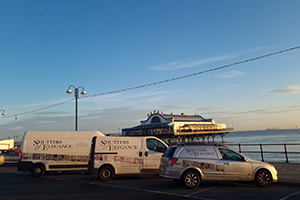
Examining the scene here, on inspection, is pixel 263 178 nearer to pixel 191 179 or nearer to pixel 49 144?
pixel 191 179

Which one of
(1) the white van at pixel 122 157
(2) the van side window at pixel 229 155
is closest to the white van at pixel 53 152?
(1) the white van at pixel 122 157

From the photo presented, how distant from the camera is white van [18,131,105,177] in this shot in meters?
12.9

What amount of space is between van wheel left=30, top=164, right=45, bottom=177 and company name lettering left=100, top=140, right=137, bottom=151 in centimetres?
419

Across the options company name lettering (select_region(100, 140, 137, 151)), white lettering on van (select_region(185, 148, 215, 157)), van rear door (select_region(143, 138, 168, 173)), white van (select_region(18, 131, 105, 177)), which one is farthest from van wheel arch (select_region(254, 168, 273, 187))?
white van (select_region(18, 131, 105, 177))

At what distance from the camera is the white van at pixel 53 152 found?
42.2 feet

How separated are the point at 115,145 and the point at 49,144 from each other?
4285 millimetres

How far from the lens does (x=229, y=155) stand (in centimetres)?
945

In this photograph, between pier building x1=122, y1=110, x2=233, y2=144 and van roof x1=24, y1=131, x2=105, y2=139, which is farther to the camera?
pier building x1=122, y1=110, x2=233, y2=144

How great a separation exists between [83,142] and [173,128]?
62.1m

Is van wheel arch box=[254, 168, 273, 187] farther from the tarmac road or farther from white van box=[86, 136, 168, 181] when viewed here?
white van box=[86, 136, 168, 181]

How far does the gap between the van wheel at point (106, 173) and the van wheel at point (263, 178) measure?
6336 mm

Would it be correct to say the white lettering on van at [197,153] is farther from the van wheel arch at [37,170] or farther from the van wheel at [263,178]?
the van wheel arch at [37,170]

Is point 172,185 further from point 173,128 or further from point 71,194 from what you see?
point 173,128

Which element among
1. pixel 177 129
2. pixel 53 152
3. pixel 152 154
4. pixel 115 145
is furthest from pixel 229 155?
pixel 177 129
